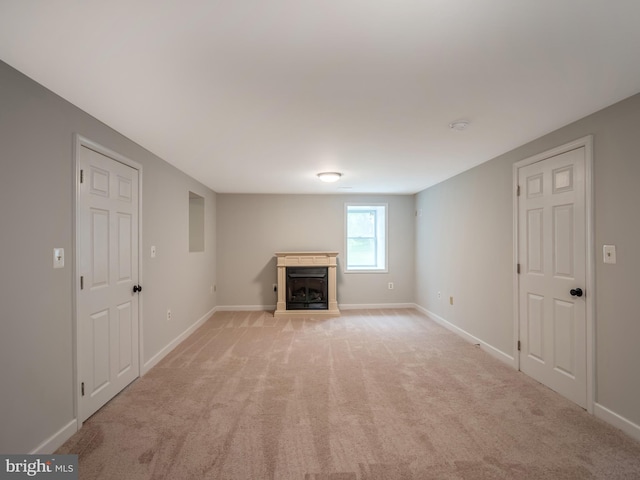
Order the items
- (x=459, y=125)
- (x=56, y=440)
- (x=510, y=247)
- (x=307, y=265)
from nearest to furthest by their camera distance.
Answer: (x=56, y=440) → (x=459, y=125) → (x=510, y=247) → (x=307, y=265)

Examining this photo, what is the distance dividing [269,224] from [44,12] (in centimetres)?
501

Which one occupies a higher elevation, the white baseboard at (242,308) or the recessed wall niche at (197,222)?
the recessed wall niche at (197,222)

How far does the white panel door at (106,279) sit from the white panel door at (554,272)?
3748 millimetres

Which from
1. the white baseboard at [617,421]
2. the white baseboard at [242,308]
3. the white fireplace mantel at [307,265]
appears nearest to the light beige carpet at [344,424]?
the white baseboard at [617,421]

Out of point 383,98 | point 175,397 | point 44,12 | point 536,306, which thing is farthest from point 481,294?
point 44,12

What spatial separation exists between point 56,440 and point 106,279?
1.11 metres

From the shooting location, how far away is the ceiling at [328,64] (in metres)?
1.34

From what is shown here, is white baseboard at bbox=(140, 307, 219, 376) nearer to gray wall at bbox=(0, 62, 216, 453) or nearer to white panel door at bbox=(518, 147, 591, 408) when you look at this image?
gray wall at bbox=(0, 62, 216, 453)

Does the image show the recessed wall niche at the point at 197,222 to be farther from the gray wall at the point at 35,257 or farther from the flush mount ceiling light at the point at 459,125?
the flush mount ceiling light at the point at 459,125

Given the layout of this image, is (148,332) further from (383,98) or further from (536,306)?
(536,306)

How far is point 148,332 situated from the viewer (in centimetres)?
334

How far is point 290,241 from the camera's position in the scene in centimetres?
632

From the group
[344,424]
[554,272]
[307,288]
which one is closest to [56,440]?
[344,424]

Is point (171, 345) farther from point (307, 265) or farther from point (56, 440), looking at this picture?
point (307, 265)
